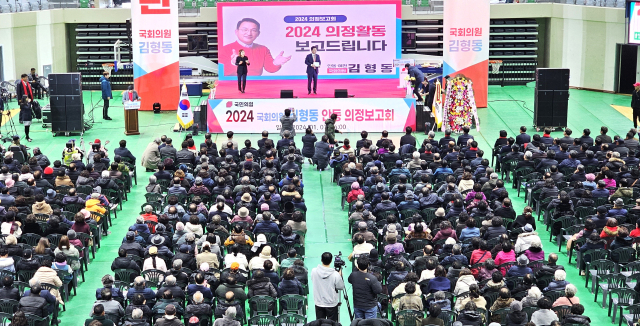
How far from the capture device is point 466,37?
3234 centimetres

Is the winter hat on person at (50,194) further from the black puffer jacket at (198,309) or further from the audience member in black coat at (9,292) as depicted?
the black puffer jacket at (198,309)

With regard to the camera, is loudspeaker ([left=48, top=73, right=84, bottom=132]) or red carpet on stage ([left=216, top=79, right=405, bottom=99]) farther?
red carpet on stage ([left=216, top=79, right=405, bottom=99])

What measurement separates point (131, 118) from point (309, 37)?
8451 mm

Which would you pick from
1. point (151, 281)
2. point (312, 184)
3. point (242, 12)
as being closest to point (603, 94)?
point (242, 12)

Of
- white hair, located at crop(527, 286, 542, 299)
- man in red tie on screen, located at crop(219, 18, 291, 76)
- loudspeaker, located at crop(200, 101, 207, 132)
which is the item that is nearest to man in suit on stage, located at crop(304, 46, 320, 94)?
man in red tie on screen, located at crop(219, 18, 291, 76)

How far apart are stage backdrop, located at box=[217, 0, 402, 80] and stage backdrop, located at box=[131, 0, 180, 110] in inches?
103

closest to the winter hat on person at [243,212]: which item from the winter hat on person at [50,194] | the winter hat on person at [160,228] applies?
the winter hat on person at [160,228]

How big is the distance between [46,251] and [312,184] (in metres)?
9.81

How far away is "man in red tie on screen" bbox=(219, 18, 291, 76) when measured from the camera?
34.8 metres

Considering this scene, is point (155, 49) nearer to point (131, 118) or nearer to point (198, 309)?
point (131, 118)

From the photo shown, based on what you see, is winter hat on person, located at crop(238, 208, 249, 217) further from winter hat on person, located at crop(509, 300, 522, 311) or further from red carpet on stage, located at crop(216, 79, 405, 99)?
red carpet on stage, located at crop(216, 79, 405, 99)

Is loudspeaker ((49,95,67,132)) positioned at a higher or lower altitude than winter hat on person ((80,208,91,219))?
higher

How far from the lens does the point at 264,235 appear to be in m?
16.8

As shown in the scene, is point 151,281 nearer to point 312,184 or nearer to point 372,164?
point 372,164
